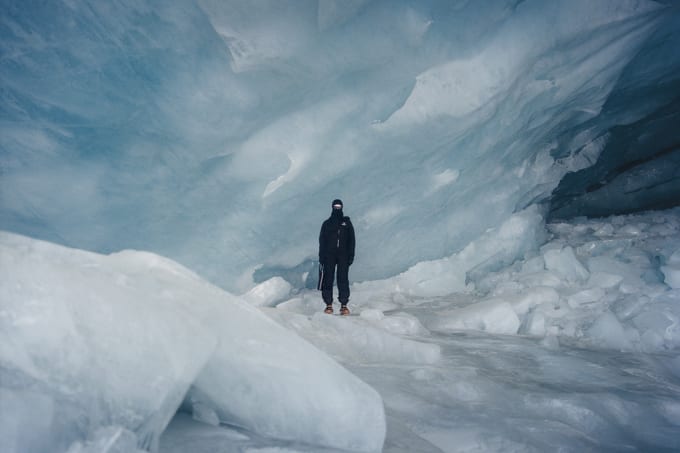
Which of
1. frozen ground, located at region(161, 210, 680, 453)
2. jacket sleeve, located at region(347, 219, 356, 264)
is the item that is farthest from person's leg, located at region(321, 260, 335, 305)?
frozen ground, located at region(161, 210, 680, 453)

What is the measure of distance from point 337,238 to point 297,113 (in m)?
1.39

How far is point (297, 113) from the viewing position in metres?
4.66

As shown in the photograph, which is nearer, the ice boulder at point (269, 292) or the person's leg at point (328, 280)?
the person's leg at point (328, 280)

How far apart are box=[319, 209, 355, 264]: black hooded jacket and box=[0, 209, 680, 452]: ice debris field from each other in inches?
46.3

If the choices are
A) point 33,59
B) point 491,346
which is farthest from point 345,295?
point 33,59

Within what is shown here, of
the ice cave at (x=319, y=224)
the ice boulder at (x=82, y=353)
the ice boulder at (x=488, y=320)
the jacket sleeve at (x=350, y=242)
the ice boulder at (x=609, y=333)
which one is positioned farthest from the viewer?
the jacket sleeve at (x=350, y=242)

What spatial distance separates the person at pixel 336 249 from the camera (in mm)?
4828

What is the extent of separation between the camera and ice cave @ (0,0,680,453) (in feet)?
4.43

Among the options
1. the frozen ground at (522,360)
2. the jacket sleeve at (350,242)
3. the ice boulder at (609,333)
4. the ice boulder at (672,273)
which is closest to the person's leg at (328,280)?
the jacket sleeve at (350,242)

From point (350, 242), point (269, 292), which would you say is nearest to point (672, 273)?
point (350, 242)

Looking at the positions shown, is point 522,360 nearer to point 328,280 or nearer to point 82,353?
point 328,280

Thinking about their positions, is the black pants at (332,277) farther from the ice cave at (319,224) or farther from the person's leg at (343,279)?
the ice cave at (319,224)

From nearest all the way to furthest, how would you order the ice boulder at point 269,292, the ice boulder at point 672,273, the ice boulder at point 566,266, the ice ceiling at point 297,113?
the ice ceiling at point 297,113 → the ice boulder at point 672,273 → the ice boulder at point 269,292 → the ice boulder at point 566,266

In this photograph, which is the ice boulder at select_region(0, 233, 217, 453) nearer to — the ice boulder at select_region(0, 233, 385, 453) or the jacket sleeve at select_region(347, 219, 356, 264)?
the ice boulder at select_region(0, 233, 385, 453)
